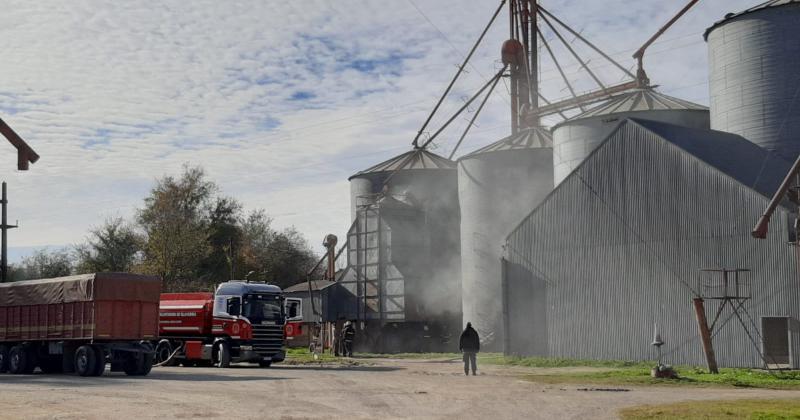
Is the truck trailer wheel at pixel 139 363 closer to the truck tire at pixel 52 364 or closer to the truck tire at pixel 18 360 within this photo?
the truck tire at pixel 52 364

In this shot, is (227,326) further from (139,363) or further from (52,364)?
(52,364)

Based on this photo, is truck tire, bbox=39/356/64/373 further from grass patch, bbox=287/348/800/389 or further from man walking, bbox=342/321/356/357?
man walking, bbox=342/321/356/357

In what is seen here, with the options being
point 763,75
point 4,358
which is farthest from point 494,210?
point 4,358

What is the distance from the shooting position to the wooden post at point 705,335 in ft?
106

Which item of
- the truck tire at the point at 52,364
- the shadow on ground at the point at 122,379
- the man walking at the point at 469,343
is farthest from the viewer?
the truck tire at the point at 52,364

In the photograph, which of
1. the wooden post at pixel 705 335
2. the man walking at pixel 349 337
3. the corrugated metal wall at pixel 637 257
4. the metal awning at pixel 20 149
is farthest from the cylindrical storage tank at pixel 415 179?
the metal awning at pixel 20 149

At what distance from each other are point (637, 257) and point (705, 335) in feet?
19.3

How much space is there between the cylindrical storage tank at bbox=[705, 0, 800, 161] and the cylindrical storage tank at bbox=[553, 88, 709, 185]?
13.3 ft

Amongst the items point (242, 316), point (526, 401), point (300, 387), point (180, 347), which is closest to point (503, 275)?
point (242, 316)

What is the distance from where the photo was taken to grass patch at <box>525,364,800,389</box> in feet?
91.9

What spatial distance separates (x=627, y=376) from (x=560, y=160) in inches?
732

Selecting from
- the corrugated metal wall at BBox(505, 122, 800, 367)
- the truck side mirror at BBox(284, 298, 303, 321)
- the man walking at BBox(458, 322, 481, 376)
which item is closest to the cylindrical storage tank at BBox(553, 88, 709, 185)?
the corrugated metal wall at BBox(505, 122, 800, 367)

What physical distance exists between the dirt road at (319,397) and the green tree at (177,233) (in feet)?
140

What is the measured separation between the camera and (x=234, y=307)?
131 ft
